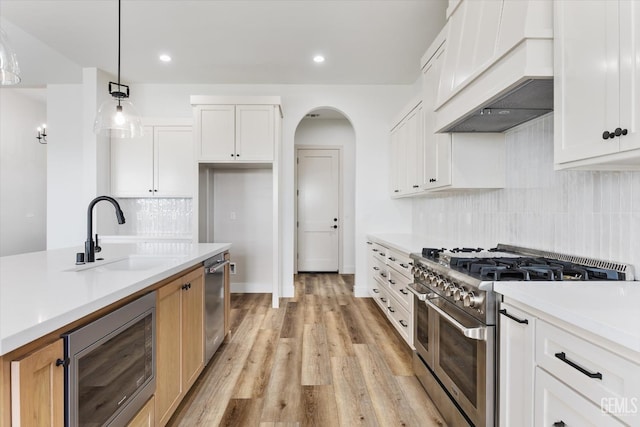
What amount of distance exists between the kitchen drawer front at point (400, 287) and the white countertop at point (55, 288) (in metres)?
→ 1.68

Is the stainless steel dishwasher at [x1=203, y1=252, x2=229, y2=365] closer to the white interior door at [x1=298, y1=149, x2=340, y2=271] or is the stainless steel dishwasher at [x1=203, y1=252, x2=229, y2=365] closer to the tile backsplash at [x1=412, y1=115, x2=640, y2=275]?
the tile backsplash at [x1=412, y1=115, x2=640, y2=275]

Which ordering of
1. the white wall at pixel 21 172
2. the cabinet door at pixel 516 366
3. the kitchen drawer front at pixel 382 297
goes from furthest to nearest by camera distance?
the white wall at pixel 21 172
the kitchen drawer front at pixel 382 297
the cabinet door at pixel 516 366

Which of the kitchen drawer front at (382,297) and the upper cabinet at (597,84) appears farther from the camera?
the kitchen drawer front at (382,297)

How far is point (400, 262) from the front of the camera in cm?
300

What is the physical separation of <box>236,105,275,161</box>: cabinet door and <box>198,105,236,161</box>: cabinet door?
3.3 inches

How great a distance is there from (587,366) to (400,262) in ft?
6.70

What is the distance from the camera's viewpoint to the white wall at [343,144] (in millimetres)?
6367

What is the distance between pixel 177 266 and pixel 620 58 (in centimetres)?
209

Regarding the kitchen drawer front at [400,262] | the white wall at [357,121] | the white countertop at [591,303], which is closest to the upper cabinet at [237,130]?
the white wall at [357,121]

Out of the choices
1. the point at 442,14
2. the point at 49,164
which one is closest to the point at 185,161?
the point at 49,164

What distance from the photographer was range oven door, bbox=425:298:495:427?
56.6 inches

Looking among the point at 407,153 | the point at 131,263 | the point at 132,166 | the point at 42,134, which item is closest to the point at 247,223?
the point at 132,166

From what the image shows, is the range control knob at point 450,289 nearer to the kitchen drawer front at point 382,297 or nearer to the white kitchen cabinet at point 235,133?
the kitchen drawer front at point 382,297

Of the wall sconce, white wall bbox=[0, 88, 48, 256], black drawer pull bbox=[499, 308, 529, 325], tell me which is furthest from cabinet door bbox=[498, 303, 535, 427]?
Result: the wall sconce
